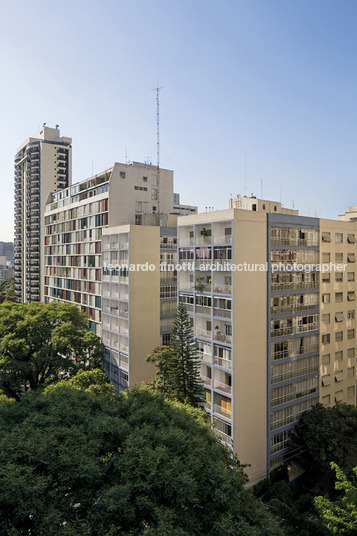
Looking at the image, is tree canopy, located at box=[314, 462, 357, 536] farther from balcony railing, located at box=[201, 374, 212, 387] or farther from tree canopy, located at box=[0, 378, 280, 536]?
balcony railing, located at box=[201, 374, 212, 387]

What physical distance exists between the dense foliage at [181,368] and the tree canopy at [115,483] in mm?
10693

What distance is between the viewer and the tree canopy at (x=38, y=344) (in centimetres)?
3027

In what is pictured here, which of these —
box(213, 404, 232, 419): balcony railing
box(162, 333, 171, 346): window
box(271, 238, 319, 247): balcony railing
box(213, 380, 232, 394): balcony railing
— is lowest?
box(213, 404, 232, 419): balcony railing

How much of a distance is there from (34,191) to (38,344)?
59.4 meters

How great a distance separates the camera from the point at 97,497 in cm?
1052

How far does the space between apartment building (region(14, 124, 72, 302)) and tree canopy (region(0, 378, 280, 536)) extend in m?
71.2

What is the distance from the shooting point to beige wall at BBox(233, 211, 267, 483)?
2327cm

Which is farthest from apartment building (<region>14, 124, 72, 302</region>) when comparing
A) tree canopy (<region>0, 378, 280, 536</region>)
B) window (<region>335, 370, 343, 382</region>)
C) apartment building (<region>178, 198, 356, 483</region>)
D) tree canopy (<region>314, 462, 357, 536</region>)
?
tree canopy (<region>314, 462, 357, 536</region>)

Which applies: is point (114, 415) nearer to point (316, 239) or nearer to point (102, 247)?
point (316, 239)

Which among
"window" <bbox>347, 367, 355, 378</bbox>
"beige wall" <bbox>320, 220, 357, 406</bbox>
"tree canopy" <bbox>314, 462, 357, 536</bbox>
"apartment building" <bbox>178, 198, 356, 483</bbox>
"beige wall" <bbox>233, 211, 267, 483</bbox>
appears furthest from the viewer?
"window" <bbox>347, 367, 355, 378</bbox>

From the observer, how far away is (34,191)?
82.4 meters

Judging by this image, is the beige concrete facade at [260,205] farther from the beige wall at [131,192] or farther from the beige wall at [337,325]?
the beige wall at [131,192]

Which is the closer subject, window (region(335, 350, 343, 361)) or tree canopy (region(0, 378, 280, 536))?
tree canopy (region(0, 378, 280, 536))

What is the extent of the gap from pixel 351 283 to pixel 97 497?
25807 millimetres
